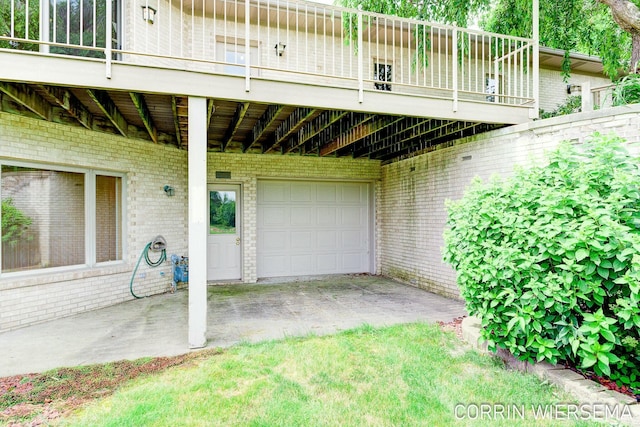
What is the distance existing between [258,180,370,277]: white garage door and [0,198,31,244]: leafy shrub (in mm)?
4095

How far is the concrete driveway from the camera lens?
3.71 metres

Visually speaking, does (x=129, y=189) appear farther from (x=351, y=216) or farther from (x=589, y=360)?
(x=589, y=360)

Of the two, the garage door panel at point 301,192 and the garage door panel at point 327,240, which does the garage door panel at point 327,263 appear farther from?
the garage door panel at point 301,192

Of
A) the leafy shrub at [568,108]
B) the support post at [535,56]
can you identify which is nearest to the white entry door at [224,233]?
the support post at [535,56]

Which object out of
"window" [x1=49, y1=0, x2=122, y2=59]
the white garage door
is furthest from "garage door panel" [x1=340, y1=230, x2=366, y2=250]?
"window" [x1=49, y1=0, x2=122, y2=59]

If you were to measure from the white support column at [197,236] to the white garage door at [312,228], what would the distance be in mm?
4063

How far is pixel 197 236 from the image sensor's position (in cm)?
375

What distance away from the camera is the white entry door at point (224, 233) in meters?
7.52

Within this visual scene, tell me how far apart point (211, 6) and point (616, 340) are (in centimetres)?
761

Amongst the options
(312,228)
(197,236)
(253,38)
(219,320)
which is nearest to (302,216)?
(312,228)

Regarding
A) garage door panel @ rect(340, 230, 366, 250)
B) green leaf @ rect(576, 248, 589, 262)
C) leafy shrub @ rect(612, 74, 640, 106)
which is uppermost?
leafy shrub @ rect(612, 74, 640, 106)

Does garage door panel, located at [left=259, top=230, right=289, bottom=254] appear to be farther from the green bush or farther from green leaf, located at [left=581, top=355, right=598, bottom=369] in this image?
green leaf, located at [left=581, top=355, right=598, bottom=369]

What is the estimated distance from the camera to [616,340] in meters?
2.47

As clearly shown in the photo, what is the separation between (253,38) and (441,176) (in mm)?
4634
